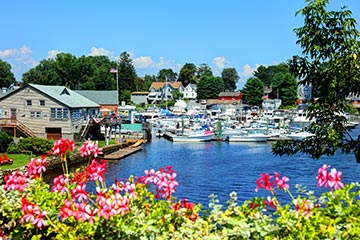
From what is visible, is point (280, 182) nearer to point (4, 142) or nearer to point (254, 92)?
point (4, 142)

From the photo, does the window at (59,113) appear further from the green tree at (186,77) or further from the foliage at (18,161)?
the green tree at (186,77)

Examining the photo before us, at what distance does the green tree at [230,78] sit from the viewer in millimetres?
178238

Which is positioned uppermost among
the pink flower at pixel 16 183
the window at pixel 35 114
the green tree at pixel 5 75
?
the green tree at pixel 5 75

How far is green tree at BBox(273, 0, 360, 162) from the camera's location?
21.1 ft

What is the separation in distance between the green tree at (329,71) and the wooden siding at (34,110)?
39462 mm

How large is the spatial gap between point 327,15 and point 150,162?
106 feet

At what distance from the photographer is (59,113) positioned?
4453 cm

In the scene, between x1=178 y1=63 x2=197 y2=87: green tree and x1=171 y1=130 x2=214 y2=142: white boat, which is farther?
x1=178 y1=63 x2=197 y2=87: green tree

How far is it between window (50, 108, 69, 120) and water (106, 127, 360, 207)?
8.41 metres

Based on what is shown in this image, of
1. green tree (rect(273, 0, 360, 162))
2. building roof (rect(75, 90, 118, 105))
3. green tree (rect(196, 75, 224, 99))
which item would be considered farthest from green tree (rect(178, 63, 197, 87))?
green tree (rect(273, 0, 360, 162))

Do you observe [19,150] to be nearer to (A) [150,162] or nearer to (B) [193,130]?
(A) [150,162]


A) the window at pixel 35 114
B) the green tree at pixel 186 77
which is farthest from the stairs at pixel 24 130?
the green tree at pixel 186 77

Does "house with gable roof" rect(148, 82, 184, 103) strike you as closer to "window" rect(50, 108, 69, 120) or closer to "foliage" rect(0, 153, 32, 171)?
"window" rect(50, 108, 69, 120)

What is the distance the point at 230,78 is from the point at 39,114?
13831 cm
